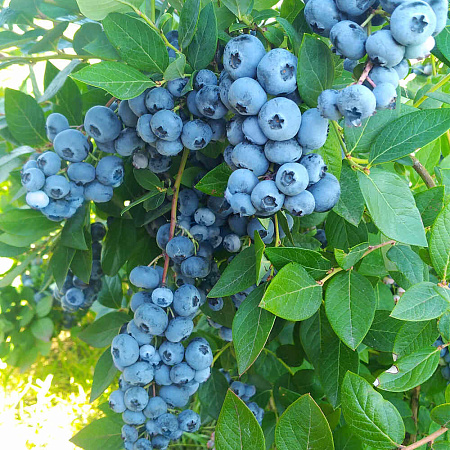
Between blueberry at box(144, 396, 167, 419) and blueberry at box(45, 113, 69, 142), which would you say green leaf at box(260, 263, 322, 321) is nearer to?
blueberry at box(144, 396, 167, 419)

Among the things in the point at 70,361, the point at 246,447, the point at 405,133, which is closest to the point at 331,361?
the point at 246,447

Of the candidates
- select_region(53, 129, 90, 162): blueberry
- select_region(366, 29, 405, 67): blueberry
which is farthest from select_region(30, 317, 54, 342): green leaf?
select_region(366, 29, 405, 67): blueberry

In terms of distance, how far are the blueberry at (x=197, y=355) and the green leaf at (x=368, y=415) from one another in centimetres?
24

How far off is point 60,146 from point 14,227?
0.22m

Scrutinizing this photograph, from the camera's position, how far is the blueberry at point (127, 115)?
0.70 metres

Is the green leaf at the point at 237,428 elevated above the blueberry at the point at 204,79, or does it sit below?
below

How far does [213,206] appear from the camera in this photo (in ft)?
2.54

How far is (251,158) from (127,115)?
10.2 inches

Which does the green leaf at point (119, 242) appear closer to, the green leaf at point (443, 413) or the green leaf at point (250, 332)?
the green leaf at point (250, 332)

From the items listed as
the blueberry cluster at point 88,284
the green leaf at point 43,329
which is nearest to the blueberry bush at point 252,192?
the blueberry cluster at point 88,284

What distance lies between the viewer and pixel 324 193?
1.80 ft

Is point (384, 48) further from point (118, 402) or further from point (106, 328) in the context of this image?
point (106, 328)

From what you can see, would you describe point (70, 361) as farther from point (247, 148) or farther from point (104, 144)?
point (247, 148)

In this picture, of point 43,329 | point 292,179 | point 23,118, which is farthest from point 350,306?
point 43,329
